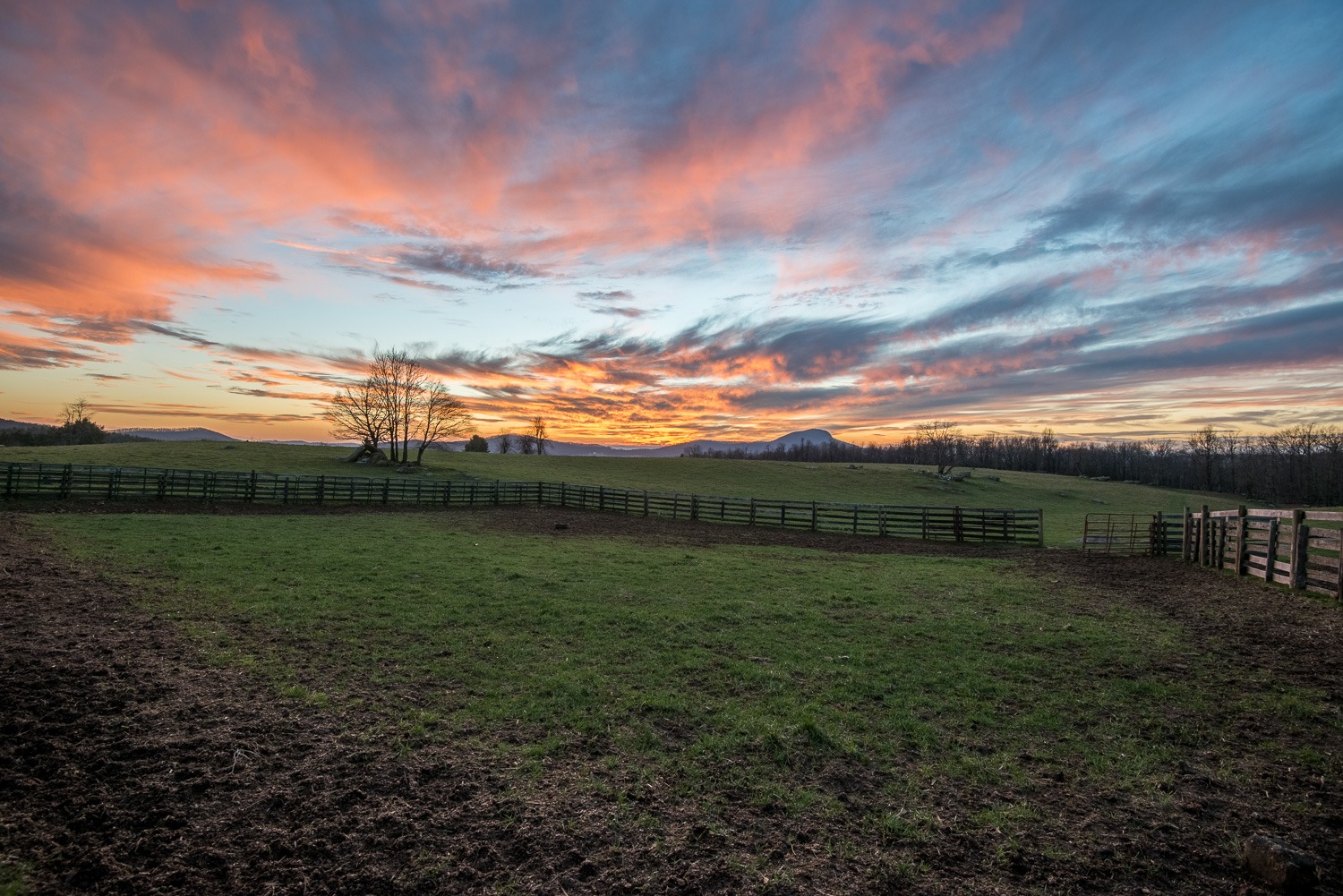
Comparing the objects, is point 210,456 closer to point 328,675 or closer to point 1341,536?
point 328,675

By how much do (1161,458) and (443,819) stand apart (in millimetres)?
173332

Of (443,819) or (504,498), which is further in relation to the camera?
(504,498)

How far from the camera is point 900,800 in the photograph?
4.86 meters

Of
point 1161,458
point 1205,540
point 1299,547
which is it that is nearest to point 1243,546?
point 1205,540

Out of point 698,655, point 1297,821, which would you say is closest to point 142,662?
point 698,655

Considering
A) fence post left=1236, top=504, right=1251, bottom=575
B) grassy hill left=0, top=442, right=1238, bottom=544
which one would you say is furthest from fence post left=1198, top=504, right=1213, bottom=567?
grassy hill left=0, top=442, right=1238, bottom=544

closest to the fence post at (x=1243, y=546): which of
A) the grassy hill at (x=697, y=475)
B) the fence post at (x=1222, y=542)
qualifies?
the fence post at (x=1222, y=542)

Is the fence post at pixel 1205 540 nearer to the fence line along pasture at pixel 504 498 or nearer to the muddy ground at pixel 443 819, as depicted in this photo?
the fence line along pasture at pixel 504 498

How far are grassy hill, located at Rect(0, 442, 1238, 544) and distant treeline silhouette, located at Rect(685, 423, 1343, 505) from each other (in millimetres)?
21185

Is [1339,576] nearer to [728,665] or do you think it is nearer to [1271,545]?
[1271,545]

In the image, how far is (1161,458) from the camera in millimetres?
135625

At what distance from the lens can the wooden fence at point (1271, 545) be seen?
1170 centimetres

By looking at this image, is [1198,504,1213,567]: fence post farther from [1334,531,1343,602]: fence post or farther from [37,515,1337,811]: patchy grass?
[37,515,1337,811]: patchy grass

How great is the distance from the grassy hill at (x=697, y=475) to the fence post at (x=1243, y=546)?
2033cm
